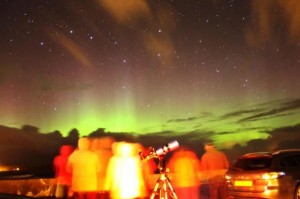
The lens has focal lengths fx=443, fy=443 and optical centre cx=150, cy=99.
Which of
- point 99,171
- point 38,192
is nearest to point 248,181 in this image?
point 99,171

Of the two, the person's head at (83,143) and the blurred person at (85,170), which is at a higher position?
the person's head at (83,143)

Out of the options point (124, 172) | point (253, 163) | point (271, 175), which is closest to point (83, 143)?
point (124, 172)

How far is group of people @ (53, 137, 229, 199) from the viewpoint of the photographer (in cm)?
987

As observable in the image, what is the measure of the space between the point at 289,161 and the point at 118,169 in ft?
14.0

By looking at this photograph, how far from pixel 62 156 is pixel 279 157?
5819 mm

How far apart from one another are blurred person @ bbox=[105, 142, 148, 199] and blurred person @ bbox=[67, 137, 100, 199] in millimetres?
783

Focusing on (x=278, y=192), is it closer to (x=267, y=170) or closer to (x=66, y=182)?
(x=267, y=170)

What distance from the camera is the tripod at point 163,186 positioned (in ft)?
33.6

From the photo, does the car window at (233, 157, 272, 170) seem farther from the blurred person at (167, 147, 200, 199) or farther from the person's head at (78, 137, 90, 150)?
the person's head at (78, 137, 90, 150)

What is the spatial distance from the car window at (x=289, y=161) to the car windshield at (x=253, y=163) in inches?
12.7

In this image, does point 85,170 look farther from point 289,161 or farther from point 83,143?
point 289,161

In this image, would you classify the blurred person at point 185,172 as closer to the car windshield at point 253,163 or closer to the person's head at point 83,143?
the car windshield at point 253,163

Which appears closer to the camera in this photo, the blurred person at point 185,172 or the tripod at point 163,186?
the tripod at point 163,186

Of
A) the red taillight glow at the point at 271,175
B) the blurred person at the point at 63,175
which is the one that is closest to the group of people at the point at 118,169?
the blurred person at the point at 63,175
